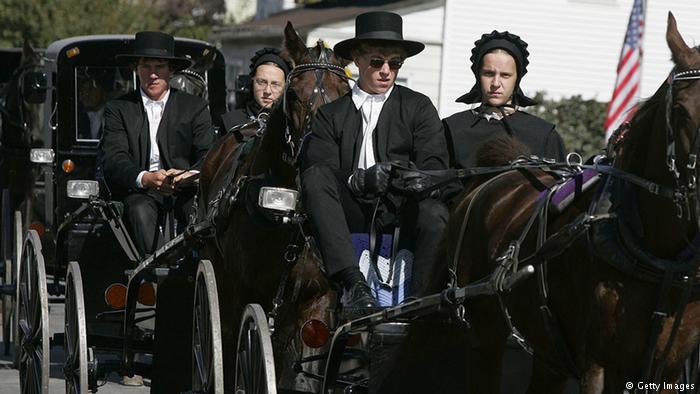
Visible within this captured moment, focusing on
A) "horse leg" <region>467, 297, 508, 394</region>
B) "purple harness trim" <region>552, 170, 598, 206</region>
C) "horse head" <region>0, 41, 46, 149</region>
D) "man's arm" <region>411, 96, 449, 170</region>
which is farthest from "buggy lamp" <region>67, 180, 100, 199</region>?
"horse head" <region>0, 41, 46, 149</region>

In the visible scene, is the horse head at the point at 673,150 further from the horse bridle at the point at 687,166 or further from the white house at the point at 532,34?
the white house at the point at 532,34

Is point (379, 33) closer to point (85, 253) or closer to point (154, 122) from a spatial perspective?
point (154, 122)

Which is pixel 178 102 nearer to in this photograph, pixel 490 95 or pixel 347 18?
pixel 490 95

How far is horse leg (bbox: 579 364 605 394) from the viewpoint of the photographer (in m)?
5.57

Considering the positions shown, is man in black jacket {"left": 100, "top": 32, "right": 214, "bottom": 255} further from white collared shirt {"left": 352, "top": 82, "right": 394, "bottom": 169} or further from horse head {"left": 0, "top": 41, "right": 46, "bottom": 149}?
horse head {"left": 0, "top": 41, "right": 46, "bottom": 149}

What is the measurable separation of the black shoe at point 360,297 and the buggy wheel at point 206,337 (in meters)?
0.63

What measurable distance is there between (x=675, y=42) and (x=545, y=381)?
2.03 metres

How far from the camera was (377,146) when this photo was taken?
281 inches

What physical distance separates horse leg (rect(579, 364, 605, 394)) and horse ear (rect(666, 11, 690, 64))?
1.28 metres

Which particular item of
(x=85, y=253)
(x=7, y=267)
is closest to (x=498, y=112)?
(x=85, y=253)

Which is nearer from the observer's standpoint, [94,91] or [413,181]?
[413,181]

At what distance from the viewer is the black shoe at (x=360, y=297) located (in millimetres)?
6449

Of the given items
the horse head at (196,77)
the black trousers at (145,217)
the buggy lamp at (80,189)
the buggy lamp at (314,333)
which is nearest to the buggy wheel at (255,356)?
the buggy lamp at (314,333)

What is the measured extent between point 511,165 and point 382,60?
880 mm
